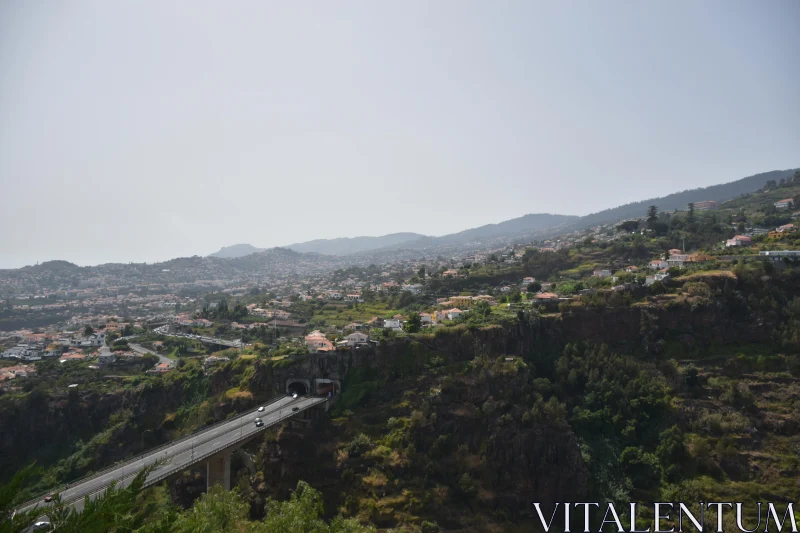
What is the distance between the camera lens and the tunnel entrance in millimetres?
36156

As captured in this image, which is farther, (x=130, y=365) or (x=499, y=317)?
(x=130, y=365)

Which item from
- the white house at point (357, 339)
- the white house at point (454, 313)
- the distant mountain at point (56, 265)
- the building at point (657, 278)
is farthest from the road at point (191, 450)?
the distant mountain at point (56, 265)

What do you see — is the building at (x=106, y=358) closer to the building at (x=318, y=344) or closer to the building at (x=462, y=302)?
the building at (x=318, y=344)

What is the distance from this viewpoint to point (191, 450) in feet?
85.4

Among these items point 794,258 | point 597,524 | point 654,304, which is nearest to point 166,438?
point 597,524

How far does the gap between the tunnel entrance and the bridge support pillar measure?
29.7ft

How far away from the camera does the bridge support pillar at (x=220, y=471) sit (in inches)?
1071

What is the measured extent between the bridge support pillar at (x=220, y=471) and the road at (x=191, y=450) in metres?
0.96

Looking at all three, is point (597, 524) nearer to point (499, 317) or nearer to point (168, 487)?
point (499, 317)

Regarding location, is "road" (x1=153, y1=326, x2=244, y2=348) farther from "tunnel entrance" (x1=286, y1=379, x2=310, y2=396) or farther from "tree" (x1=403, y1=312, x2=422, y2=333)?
"tree" (x1=403, y1=312, x2=422, y2=333)

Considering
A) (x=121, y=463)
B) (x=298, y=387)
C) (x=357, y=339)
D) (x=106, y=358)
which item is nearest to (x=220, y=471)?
(x=121, y=463)

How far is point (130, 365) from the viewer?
52.2 metres

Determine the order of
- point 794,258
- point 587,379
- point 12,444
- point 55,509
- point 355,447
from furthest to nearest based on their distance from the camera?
point 794,258
point 12,444
point 587,379
point 355,447
point 55,509

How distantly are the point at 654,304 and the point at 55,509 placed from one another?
4248 cm
